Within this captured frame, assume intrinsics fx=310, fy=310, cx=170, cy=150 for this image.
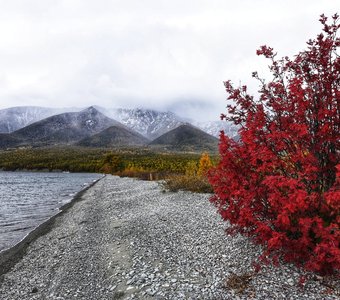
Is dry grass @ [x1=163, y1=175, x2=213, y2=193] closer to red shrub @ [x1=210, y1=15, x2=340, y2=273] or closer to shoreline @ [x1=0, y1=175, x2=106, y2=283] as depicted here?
shoreline @ [x1=0, y1=175, x2=106, y2=283]

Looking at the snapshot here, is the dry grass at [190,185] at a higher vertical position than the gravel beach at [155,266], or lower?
higher

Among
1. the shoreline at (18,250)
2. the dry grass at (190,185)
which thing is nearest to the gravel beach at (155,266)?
the shoreline at (18,250)

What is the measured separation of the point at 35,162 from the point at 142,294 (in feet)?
537

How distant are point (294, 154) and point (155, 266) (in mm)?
5941

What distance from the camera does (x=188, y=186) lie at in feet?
89.2

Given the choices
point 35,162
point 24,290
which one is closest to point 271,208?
point 24,290

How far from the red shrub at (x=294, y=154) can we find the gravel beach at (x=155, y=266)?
94 centimetres

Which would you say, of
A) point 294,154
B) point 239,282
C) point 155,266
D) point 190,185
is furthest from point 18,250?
point 294,154

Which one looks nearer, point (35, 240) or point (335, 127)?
point (335, 127)

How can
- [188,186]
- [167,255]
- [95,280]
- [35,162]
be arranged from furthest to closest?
[35,162] < [188,186] < [167,255] < [95,280]

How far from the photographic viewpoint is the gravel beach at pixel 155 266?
27.4 feet

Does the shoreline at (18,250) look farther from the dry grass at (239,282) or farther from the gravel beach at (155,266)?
the dry grass at (239,282)

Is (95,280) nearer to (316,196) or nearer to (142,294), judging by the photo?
(142,294)

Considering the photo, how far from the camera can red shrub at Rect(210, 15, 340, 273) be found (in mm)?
7469
